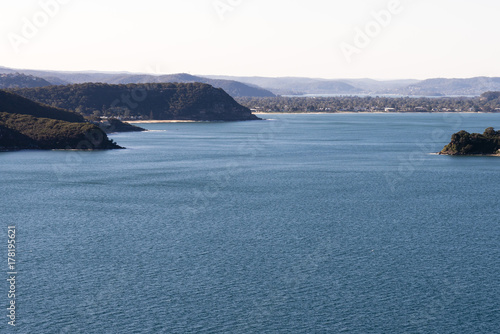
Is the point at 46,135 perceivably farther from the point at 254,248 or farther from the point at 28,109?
the point at 254,248

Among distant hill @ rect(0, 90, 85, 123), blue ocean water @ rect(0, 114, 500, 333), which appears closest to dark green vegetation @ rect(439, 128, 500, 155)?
blue ocean water @ rect(0, 114, 500, 333)

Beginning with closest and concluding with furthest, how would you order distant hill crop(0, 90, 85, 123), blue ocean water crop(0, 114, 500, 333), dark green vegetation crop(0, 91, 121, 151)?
blue ocean water crop(0, 114, 500, 333), dark green vegetation crop(0, 91, 121, 151), distant hill crop(0, 90, 85, 123)

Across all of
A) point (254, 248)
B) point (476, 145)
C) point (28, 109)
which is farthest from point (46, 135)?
point (254, 248)

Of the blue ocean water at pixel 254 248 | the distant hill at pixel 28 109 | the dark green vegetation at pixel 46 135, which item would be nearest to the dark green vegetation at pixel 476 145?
the blue ocean water at pixel 254 248

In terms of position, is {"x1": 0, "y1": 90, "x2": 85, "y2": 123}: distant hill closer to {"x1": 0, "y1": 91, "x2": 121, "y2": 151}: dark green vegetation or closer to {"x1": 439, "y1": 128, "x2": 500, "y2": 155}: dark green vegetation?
{"x1": 0, "y1": 91, "x2": 121, "y2": 151}: dark green vegetation

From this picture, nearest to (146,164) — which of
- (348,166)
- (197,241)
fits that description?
(348,166)

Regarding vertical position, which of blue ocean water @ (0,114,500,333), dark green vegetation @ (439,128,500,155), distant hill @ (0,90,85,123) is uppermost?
distant hill @ (0,90,85,123)

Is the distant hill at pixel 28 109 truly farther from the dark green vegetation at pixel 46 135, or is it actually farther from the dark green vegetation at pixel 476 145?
the dark green vegetation at pixel 476 145

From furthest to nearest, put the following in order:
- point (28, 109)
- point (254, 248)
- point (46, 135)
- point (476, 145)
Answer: point (28, 109)
point (46, 135)
point (476, 145)
point (254, 248)

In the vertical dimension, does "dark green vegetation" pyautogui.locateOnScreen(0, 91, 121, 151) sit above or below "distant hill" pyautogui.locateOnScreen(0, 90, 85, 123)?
below
